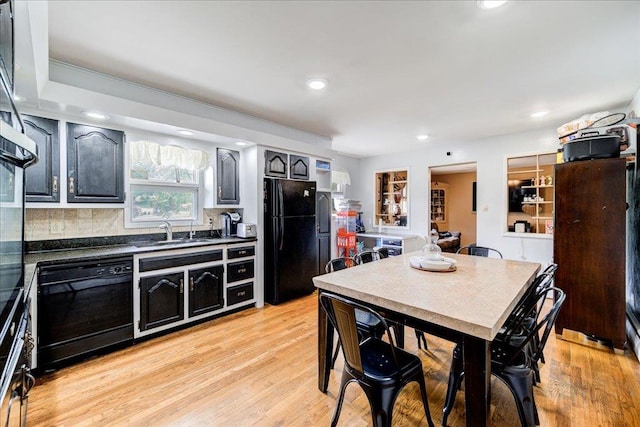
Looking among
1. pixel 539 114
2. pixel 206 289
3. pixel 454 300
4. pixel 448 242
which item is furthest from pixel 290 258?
pixel 448 242

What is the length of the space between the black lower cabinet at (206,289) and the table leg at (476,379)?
277 centimetres

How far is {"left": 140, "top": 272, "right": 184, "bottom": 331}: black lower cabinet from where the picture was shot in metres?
2.79

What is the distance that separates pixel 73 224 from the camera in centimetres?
282

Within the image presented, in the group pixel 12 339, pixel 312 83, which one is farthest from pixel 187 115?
pixel 12 339

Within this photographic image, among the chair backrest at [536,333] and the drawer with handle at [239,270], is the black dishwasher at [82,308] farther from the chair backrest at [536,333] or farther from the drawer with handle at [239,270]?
the chair backrest at [536,333]

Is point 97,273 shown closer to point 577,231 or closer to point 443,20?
point 443,20

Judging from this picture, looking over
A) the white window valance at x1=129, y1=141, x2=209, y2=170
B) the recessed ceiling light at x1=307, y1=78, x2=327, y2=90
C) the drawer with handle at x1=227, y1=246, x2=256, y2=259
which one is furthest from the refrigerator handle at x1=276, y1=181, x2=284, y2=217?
the recessed ceiling light at x1=307, y1=78, x2=327, y2=90

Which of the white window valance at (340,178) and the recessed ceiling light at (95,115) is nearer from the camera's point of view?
the recessed ceiling light at (95,115)

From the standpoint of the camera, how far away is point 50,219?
2701 millimetres

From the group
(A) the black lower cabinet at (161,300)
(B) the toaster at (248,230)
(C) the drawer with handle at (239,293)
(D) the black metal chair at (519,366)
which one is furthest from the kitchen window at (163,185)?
(D) the black metal chair at (519,366)

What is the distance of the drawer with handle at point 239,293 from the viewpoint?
138 inches

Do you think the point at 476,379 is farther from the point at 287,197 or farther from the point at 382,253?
Result: the point at 287,197

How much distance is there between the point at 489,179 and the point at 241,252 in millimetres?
4183

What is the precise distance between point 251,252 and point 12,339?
2615mm
